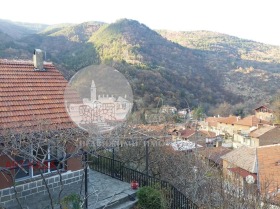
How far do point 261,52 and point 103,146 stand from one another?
147m

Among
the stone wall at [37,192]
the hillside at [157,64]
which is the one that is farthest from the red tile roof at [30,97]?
the hillside at [157,64]

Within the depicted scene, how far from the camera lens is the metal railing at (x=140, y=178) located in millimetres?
8625

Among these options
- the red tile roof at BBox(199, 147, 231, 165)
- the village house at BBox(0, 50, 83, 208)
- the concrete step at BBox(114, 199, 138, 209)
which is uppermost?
the village house at BBox(0, 50, 83, 208)

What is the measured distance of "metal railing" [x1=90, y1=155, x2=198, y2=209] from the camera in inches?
340

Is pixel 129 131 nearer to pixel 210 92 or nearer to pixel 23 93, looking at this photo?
pixel 23 93

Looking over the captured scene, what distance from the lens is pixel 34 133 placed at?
779 centimetres

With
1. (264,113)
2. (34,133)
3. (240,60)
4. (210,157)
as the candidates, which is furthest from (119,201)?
(240,60)

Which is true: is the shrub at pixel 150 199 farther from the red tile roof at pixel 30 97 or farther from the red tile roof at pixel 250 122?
the red tile roof at pixel 250 122

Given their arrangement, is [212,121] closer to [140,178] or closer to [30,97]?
[140,178]

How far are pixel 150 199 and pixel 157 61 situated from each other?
73.9 metres

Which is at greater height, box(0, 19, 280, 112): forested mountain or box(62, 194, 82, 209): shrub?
box(0, 19, 280, 112): forested mountain

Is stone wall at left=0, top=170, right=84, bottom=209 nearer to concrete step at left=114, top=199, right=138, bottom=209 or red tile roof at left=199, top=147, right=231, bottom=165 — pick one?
concrete step at left=114, top=199, right=138, bottom=209

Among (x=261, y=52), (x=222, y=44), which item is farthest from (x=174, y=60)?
(x=261, y=52)

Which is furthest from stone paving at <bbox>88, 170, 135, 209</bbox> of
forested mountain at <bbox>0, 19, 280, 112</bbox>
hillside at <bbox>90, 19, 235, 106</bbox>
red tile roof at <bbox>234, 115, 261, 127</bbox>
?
red tile roof at <bbox>234, 115, 261, 127</bbox>
